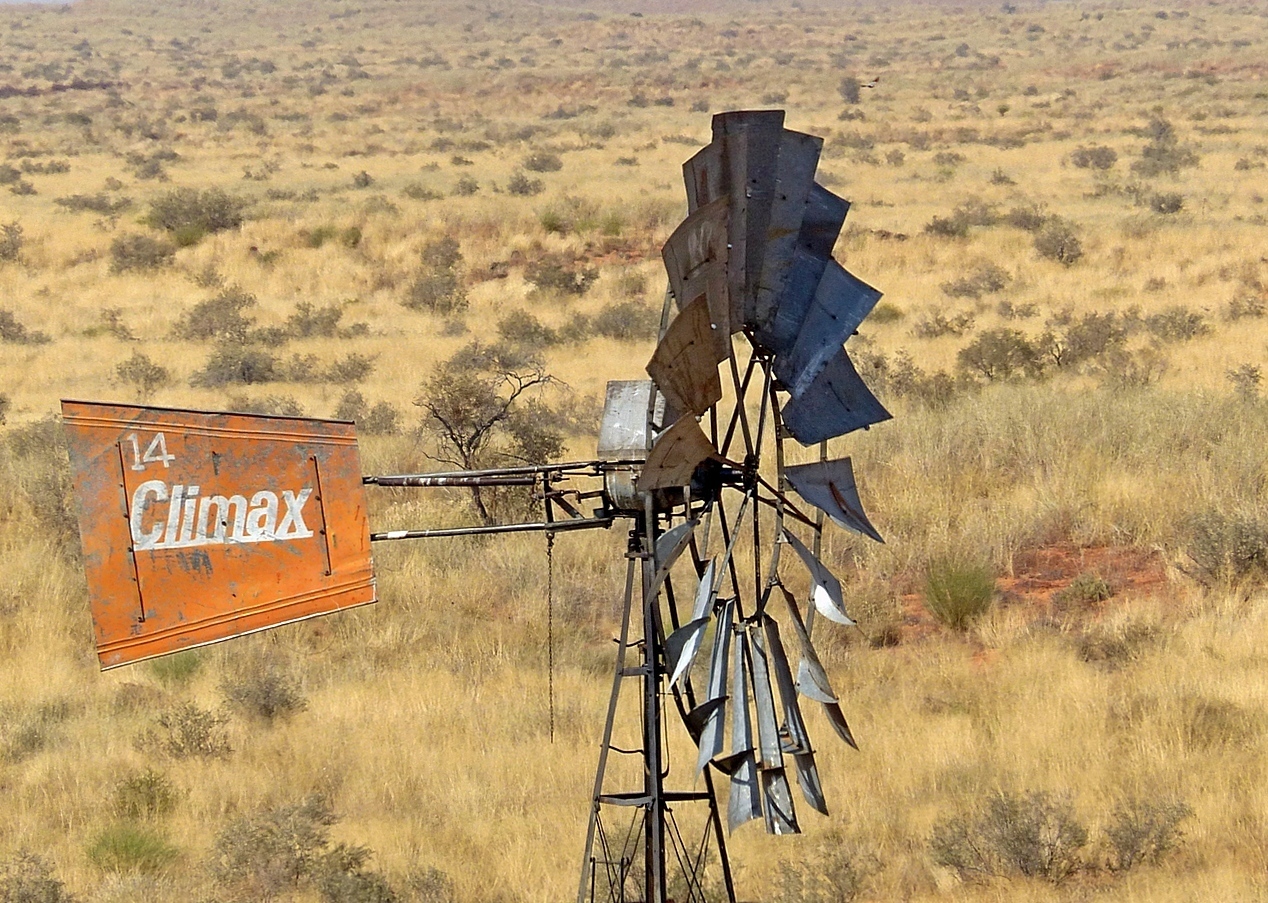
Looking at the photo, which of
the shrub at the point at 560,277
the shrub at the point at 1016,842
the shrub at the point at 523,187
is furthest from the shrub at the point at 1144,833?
the shrub at the point at 523,187

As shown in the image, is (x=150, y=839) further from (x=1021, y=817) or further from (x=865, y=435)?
(x=865, y=435)

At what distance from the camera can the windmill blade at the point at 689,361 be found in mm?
3701

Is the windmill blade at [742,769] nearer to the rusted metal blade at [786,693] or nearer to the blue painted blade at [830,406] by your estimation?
the rusted metal blade at [786,693]

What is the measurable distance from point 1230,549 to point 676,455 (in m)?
7.94

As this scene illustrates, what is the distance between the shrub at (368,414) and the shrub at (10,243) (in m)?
13.5

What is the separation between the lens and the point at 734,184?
4.05m

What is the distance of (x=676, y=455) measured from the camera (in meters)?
3.86

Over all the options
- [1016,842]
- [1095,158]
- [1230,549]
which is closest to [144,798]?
[1016,842]

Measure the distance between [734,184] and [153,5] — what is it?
160m

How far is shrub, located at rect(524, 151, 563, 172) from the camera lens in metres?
39.2

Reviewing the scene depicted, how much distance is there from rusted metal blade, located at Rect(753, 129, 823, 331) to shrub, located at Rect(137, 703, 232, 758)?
17.9 feet

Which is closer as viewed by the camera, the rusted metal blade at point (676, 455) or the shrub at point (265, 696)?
the rusted metal blade at point (676, 455)

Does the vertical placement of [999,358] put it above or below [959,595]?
above

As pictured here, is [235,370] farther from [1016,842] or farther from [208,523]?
[208,523]
